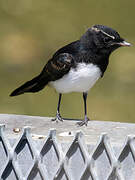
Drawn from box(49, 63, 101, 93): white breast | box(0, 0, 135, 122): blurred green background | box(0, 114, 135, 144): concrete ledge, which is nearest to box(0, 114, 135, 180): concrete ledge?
box(0, 114, 135, 144): concrete ledge

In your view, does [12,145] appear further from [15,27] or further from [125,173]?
[15,27]

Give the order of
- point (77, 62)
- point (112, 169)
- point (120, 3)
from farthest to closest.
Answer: point (120, 3) < point (77, 62) < point (112, 169)

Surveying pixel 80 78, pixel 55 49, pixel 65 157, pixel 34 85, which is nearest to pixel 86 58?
pixel 80 78

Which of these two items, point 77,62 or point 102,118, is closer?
point 77,62

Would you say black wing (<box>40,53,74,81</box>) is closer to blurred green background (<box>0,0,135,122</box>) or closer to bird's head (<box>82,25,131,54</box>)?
bird's head (<box>82,25,131,54</box>)

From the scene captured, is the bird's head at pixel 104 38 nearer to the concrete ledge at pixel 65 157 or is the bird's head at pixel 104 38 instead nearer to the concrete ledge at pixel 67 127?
Result: the concrete ledge at pixel 67 127

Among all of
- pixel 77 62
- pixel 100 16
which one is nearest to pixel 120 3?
pixel 100 16

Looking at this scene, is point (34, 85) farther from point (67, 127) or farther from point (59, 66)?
point (67, 127)
